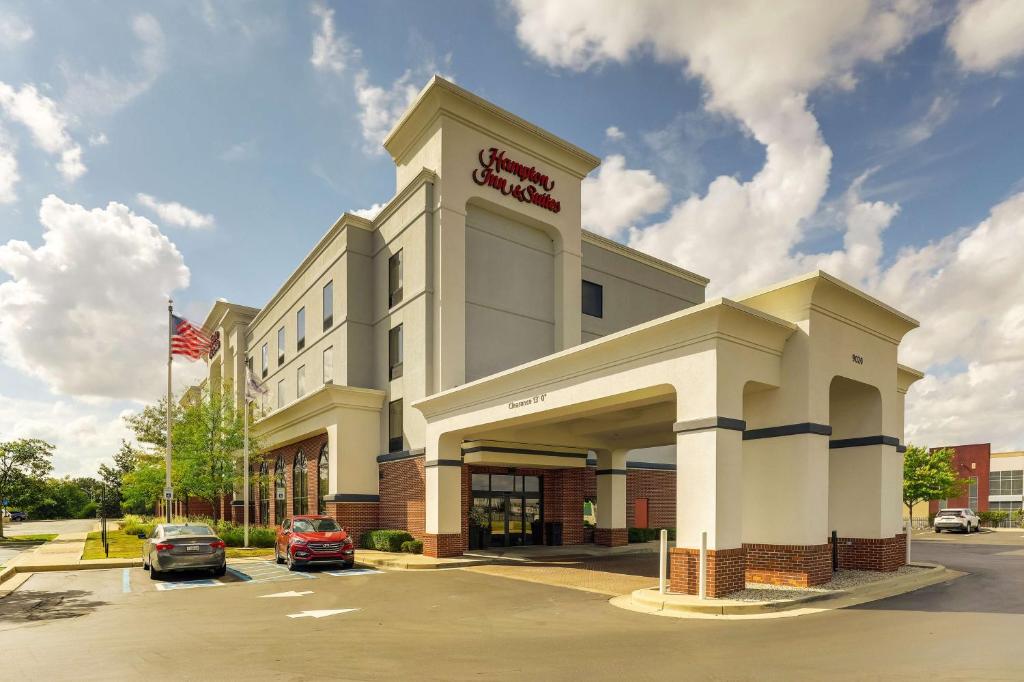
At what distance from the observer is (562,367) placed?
18469 mm

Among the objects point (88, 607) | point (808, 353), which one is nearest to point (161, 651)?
point (88, 607)

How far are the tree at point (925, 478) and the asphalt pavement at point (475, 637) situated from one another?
40914mm

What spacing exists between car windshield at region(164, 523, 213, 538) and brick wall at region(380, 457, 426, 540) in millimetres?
7960

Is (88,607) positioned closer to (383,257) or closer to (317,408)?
(317,408)

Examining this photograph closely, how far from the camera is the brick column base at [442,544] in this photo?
76.8 feet

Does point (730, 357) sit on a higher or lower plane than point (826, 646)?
higher

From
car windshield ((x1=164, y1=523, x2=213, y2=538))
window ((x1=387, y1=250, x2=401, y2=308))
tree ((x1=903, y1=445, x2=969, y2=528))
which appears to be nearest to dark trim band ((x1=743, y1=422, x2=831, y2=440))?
car windshield ((x1=164, y1=523, x2=213, y2=538))

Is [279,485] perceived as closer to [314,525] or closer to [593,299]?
[314,525]

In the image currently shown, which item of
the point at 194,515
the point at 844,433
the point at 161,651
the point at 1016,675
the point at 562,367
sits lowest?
the point at 194,515

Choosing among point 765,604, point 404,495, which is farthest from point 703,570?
point 404,495

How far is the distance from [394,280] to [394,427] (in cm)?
646

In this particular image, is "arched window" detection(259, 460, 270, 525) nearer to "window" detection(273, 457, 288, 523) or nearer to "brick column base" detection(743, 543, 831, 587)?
"window" detection(273, 457, 288, 523)

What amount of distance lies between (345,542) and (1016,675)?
1724cm

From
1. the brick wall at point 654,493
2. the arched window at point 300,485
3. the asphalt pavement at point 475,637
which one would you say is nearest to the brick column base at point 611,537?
the brick wall at point 654,493
